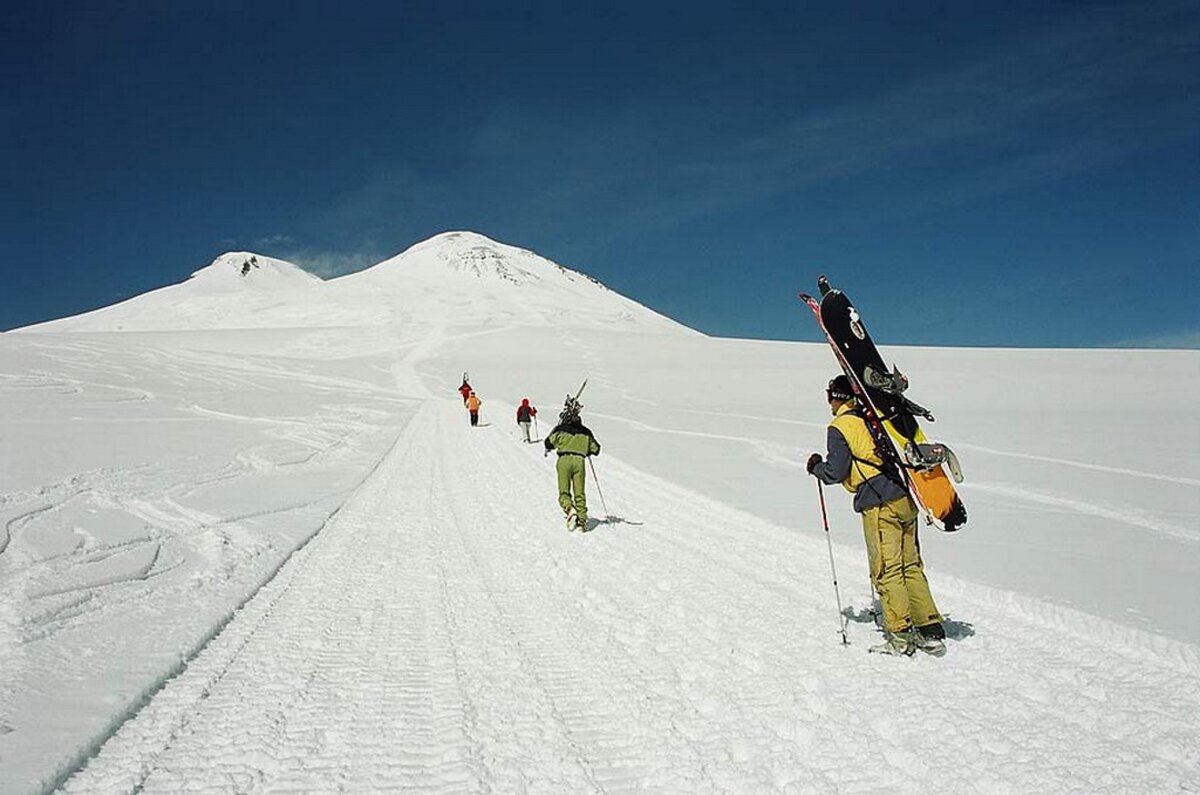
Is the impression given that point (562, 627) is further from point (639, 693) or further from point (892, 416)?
point (892, 416)

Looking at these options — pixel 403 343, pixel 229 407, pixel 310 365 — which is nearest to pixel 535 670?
pixel 229 407

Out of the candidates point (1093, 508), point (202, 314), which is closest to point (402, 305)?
point (202, 314)

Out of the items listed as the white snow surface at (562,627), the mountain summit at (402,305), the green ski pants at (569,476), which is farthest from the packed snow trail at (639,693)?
the mountain summit at (402,305)

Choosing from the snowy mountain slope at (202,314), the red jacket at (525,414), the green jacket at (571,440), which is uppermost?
the snowy mountain slope at (202,314)

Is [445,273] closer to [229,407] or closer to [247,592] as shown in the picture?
[229,407]

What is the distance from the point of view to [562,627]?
5.50 m

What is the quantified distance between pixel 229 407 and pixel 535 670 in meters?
24.7

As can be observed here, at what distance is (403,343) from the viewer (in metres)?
66.6

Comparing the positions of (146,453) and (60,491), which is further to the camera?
(146,453)

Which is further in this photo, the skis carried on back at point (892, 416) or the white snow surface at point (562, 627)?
the skis carried on back at point (892, 416)

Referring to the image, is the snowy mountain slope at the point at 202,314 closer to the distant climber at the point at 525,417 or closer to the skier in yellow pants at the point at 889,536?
the distant climber at the point at 525,417

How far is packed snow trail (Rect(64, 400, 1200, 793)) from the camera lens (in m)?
3.45

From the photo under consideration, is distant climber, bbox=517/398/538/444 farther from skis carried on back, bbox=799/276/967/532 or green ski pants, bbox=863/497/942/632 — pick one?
green ski pants, bbox=863/497/942/632

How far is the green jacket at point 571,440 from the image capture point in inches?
387
